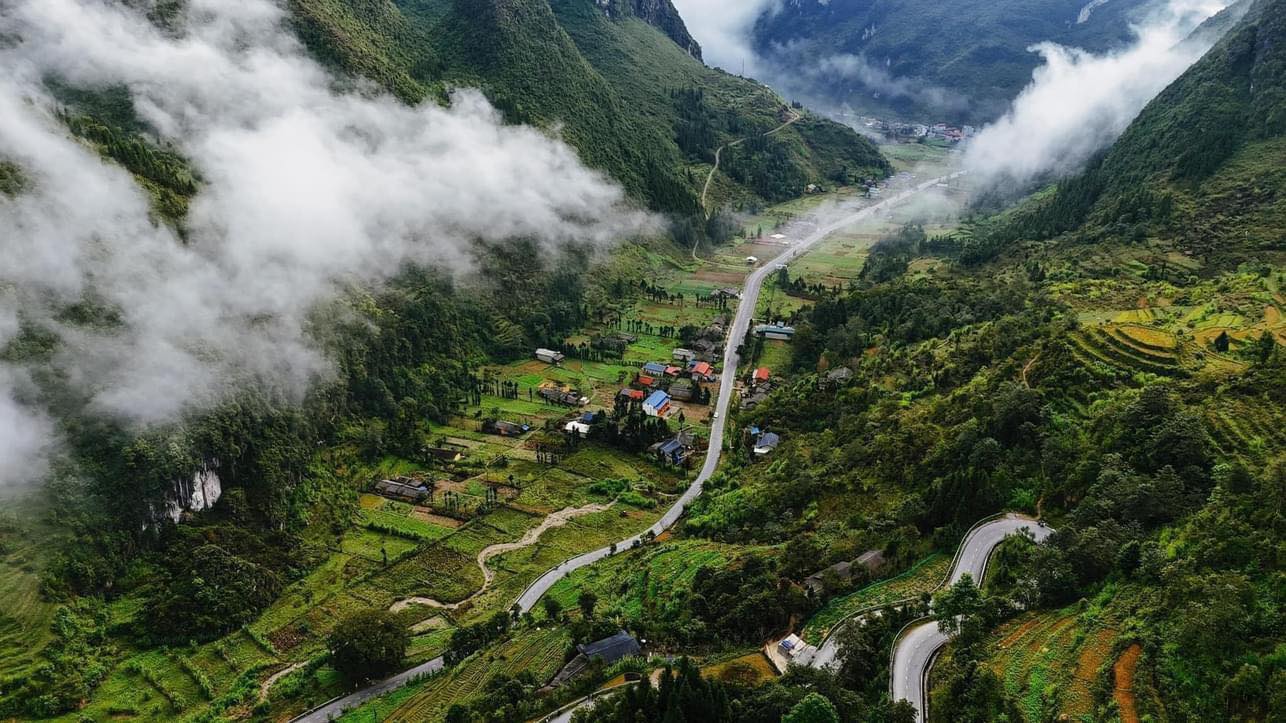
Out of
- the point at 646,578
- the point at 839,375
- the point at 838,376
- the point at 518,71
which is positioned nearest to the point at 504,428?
the point at 646,578

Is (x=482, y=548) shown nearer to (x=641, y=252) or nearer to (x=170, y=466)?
(x=170, y=466)

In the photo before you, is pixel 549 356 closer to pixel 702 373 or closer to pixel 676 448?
pixel 702 373

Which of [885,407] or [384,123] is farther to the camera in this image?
[384,123]

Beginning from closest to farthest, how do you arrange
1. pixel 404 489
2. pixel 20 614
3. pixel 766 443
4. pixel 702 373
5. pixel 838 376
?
pixel 20 614 < pixel 404 489 < pixel 766 443 < pixel 838 376 < pixel 702 373

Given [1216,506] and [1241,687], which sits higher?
[1216,506]

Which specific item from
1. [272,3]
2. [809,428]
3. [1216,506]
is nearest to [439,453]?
[809,428]

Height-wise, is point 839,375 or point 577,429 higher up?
point 839,375

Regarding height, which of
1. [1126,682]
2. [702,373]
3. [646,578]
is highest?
[702,373]

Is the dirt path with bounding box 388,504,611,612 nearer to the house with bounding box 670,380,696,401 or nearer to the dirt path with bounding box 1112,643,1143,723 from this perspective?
the house with bounding box 670,380,696,401

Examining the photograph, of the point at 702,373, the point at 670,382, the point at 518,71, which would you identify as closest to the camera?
the point at 670,382
